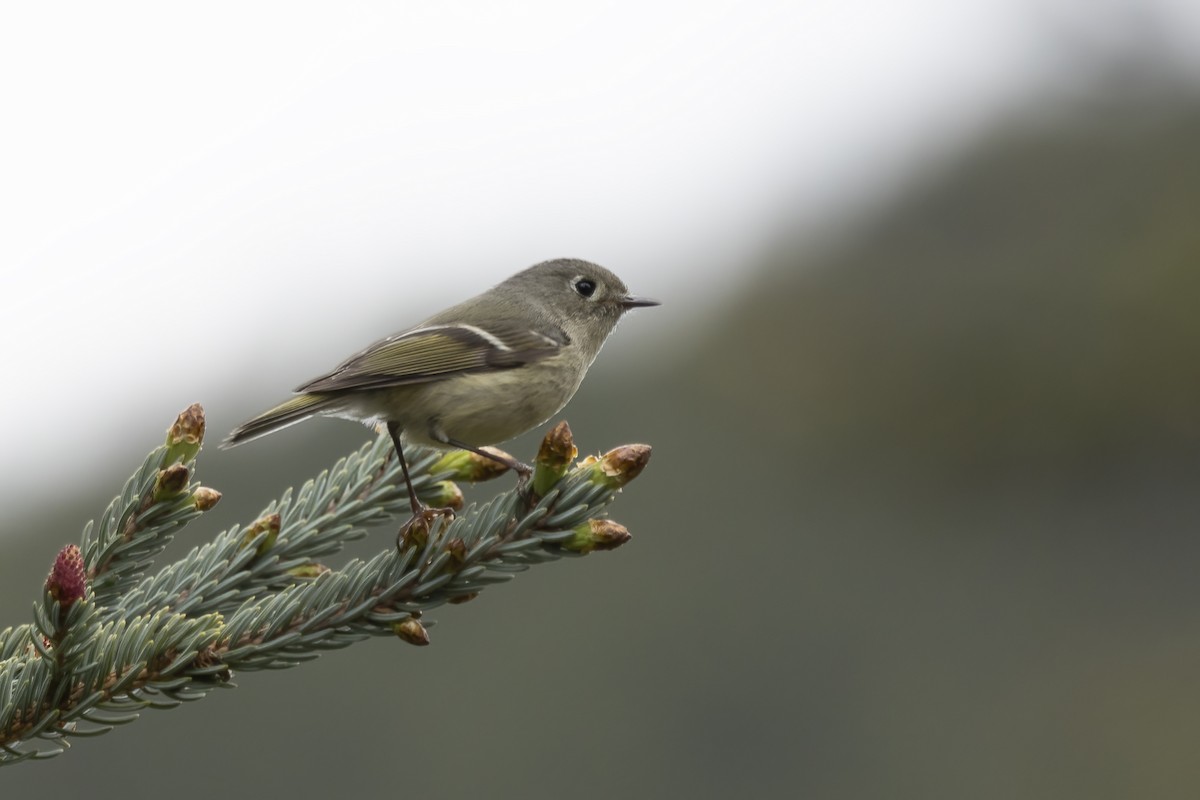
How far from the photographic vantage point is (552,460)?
2.08 m

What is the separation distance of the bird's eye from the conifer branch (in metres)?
2.22

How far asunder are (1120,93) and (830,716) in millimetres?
8441

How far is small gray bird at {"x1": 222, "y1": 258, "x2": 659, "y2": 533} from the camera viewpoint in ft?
10.5

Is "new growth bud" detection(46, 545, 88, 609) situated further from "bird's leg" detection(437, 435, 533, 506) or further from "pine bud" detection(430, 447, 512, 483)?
"pine bud" detection(430, 447, 512, 483)

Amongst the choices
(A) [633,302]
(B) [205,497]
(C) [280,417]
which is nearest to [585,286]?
(A) [633,302]

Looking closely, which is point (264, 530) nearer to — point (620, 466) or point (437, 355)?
point (620, 466)

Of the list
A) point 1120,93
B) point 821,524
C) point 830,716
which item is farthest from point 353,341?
point 1120,93

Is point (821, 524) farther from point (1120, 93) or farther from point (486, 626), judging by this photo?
point (1120, 93)

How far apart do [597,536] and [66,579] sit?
0.87 m

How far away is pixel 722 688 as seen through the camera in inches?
309

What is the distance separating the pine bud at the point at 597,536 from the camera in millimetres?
1982

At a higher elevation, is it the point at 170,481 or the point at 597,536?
the point at 170,481

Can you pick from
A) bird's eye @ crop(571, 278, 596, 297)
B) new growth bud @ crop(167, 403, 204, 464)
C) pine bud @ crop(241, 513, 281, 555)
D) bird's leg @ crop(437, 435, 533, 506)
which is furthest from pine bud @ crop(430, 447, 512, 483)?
bird's eye @ crop(571, 278, 596, 297)

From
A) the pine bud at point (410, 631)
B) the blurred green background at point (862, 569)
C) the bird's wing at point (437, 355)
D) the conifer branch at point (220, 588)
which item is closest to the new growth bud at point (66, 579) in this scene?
the conifer branch at point (220, 588)
